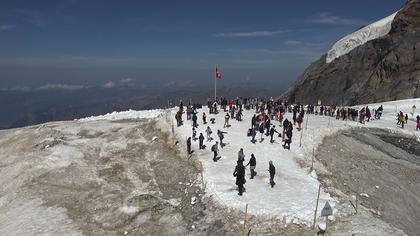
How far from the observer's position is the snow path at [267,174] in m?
24.2

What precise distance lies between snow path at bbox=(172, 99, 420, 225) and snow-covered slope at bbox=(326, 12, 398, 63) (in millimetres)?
61819

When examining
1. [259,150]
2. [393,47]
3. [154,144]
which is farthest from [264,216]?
[393,47]

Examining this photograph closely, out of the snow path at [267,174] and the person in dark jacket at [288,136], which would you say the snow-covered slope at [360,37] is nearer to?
the snow path at [267,174]

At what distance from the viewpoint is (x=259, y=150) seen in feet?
114

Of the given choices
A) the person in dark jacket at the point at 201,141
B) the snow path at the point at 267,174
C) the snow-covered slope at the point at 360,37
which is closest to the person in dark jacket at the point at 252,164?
the snow path at the point at 267,174

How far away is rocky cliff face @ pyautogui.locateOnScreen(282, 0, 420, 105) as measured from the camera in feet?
271

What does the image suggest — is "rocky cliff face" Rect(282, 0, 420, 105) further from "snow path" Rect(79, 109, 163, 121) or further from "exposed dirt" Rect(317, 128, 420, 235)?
"snow path" Rect(79, 109, 163, 121)

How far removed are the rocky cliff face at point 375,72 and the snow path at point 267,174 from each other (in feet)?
127

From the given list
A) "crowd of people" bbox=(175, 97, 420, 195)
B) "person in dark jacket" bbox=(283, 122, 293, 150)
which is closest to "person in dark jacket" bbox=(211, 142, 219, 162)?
"crowd of people" bbox=(175, 97, 420, 195)

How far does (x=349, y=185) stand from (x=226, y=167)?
8.72 m

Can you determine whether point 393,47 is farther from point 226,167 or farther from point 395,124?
point 226,167

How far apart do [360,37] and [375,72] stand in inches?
747

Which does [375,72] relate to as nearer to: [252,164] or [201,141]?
[201,141]

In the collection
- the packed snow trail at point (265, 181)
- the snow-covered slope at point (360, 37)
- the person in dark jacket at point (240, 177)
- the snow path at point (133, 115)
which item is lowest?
the snow path at point (133, 115)
